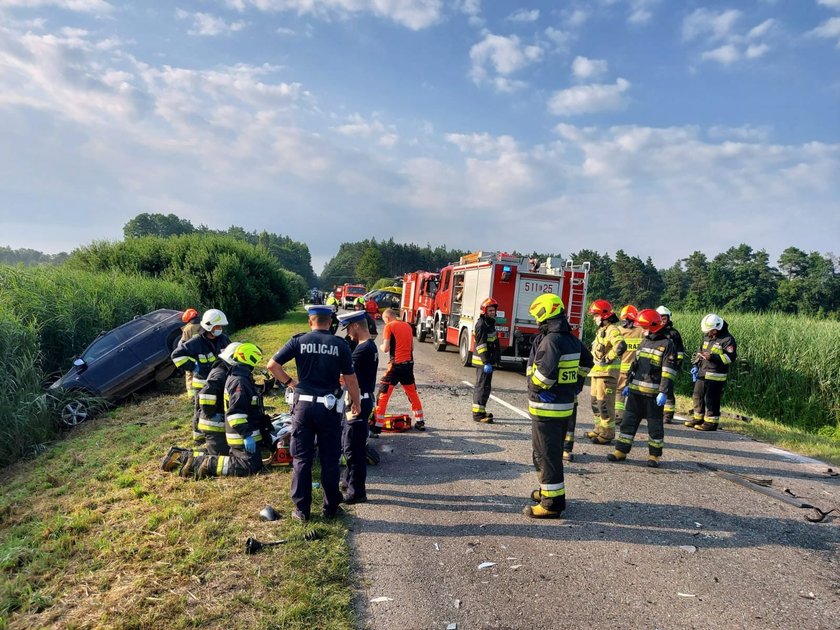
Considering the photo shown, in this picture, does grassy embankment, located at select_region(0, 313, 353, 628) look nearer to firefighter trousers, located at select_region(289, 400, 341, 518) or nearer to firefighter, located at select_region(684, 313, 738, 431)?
firefighter trousers, located at select_region(289, 400, 341, 518)

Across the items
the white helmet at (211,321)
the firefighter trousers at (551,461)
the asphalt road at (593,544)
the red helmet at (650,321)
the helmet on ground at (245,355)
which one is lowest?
the asphalt road at (593,544)

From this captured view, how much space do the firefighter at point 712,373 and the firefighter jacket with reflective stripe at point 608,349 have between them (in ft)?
→ 7.32

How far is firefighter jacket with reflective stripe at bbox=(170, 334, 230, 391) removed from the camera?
21.6 ft

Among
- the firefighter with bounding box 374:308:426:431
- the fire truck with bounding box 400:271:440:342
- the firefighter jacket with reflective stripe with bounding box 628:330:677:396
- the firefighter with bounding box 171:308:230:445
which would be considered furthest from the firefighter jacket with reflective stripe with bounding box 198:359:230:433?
the fire truck with bounding box 400:271:440:342

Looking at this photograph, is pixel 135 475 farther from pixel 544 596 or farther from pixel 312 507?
pixel 544 596

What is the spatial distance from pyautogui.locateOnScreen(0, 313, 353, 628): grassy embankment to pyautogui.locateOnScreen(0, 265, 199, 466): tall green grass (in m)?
2.06

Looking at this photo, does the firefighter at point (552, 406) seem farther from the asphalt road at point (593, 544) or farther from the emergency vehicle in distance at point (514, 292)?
the emergency vehicle in distance at point (514, 292)

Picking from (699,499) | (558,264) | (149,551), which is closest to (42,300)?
(149,551)

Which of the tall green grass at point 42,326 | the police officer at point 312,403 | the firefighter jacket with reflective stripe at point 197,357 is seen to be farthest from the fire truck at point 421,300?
the police officer at point 312,403

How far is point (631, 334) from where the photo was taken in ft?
23.9

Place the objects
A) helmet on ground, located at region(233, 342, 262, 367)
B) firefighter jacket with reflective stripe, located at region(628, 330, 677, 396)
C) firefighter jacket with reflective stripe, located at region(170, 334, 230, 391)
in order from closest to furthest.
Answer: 1. helmet on ground, located at region(233, 342, 262, 367)
2. firefighter jacket with reflective stripe, located at region(628, 330, 677, 396)
3. firefighter jacket with reflective stripe, located at region(170, 334, 230, 391)

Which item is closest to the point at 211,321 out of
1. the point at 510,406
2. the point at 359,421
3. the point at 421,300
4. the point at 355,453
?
the point at 359,421

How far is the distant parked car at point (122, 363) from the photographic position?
8.73 metres

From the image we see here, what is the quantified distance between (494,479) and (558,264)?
8.10 m
